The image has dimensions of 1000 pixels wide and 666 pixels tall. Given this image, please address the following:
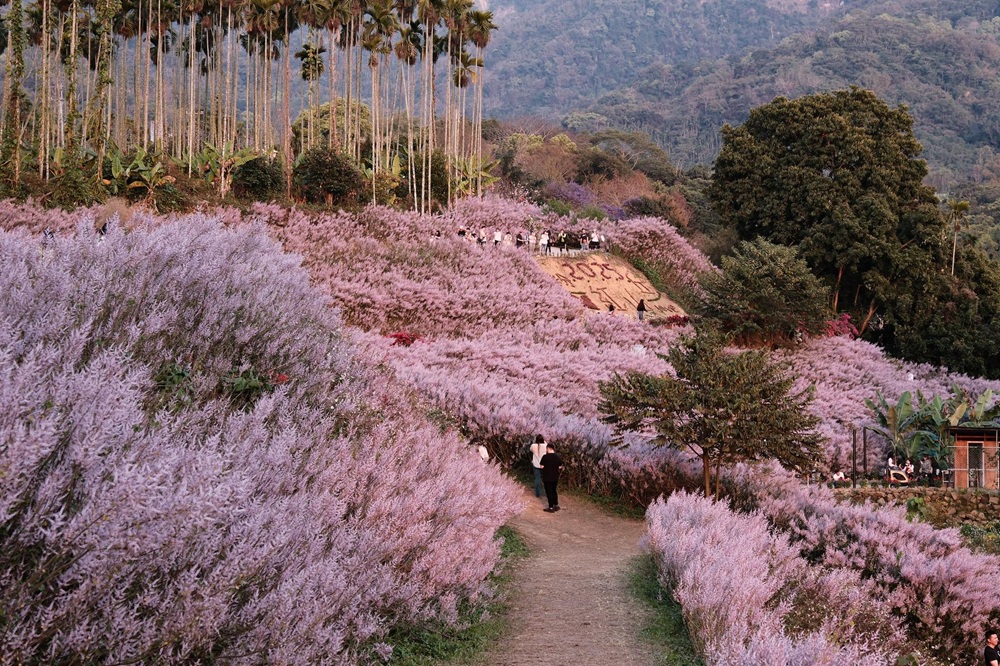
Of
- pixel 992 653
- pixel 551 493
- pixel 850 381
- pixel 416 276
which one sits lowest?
pixel 992 653

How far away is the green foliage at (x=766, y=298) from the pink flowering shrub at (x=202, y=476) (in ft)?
70.1

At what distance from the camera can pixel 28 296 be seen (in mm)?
6539

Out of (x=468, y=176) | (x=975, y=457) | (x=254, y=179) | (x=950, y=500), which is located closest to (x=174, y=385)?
(x=950, y=500)

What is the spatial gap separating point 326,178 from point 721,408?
2418cm

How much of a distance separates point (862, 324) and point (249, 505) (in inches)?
1461

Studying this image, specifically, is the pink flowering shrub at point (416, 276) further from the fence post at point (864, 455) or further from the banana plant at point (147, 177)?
the fence post at point (864, 455)

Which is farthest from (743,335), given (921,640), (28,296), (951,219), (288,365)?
(28,296)

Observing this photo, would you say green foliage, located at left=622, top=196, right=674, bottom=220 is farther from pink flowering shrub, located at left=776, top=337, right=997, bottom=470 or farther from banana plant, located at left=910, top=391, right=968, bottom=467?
banana plant, located at left=910, top=391, right=968, bottom=467

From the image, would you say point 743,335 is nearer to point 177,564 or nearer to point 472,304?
point 472,304

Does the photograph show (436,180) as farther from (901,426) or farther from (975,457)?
(975,457)

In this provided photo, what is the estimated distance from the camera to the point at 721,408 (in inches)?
590

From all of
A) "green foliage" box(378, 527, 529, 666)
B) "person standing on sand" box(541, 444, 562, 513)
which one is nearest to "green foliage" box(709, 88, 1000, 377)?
"person standing on sand" box(541, 444, 562, 513)

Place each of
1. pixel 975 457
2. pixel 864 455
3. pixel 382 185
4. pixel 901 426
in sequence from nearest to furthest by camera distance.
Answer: pixel 864 455 → pixel 975 457 → pixel 901 426 → pixel 382 185

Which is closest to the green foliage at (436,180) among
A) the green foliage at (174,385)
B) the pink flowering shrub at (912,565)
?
the pink flowering shrub at (912,565)
